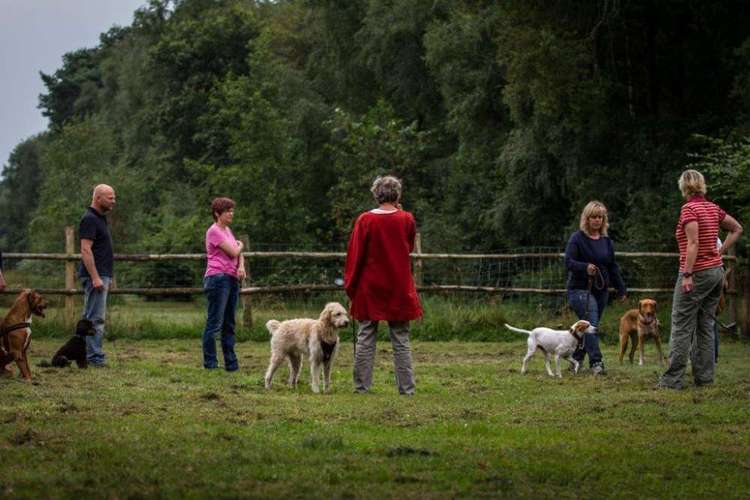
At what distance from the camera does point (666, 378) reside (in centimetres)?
1156

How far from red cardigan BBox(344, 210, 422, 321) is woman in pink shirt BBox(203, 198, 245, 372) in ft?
9.12

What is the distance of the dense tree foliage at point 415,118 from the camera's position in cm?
2605

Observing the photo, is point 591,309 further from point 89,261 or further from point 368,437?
point 368,437

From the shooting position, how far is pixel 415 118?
43344mm

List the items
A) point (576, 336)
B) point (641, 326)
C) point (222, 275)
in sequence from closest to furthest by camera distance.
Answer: point (222, 275)
point (576, 336)
point (641, 326)

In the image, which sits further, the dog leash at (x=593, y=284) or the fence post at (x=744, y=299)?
the fence post at (x=744, y=299)

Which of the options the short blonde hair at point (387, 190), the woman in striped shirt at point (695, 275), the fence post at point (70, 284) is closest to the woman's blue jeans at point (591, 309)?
the woman in striped shirt at point (695, 275)

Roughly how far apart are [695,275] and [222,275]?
489cm

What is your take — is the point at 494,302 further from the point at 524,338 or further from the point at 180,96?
the point at 180,96

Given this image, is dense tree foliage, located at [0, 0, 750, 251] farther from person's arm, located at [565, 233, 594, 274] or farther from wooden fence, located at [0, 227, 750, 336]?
person's arm, located at [565, 233, 594, 274]

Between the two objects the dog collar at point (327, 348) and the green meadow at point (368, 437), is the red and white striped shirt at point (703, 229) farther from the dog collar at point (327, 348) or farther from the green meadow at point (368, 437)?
the dog collar at point (327, 348)

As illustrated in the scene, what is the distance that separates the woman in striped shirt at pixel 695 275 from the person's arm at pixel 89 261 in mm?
5697

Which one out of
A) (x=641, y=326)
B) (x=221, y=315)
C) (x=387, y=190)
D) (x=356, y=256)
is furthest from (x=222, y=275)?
(x=641, y=326)

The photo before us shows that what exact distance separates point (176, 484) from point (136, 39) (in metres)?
58.9
